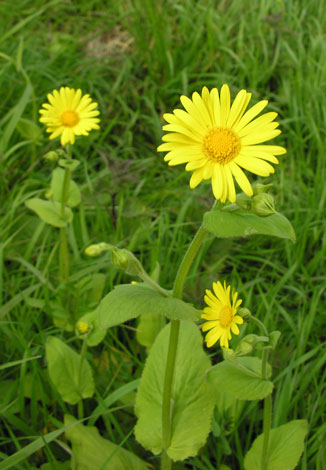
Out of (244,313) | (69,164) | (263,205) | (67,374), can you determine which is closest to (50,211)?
(69,164)

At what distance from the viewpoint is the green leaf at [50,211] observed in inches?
83.0

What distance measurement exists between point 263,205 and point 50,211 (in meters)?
1.20

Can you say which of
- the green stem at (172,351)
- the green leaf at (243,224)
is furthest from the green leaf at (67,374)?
the green leaf at (243,224)

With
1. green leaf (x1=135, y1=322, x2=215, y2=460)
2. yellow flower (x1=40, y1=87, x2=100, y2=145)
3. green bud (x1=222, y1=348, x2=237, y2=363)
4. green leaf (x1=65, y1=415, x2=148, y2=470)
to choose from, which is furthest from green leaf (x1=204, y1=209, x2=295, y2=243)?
yellow flower (x1=40, y1=87, x2=100, y2=145)

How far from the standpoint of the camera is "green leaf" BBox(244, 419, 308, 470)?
5.02ft

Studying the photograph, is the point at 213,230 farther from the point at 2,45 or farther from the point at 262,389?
the point at 2,45

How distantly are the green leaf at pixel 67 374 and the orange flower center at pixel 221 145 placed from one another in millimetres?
960

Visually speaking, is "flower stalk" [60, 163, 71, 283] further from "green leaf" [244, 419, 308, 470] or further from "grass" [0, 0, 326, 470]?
"green leaf" [244, 419, 308, 470]

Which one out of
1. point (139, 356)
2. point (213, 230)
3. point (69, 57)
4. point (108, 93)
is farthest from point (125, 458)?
point (69, 57)

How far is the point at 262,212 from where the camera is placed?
3.97ft

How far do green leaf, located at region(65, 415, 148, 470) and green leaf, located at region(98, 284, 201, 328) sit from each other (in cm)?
62

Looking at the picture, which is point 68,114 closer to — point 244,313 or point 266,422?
point 244,313

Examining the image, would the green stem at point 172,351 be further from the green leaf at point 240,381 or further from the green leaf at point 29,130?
the green leaf at point 29,130

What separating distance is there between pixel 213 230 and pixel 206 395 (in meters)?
0.71
